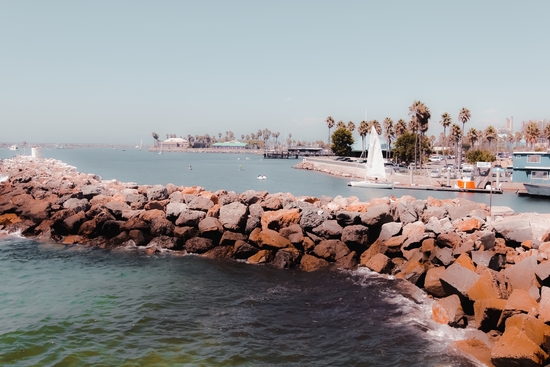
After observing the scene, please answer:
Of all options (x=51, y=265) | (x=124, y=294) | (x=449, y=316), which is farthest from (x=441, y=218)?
(x=51, y=265)

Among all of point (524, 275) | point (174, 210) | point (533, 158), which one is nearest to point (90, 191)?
point (174, 210)

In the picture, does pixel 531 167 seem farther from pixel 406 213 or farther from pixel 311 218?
pixel 311 218

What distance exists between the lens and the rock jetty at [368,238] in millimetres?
11789

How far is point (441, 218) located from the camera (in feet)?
67.6

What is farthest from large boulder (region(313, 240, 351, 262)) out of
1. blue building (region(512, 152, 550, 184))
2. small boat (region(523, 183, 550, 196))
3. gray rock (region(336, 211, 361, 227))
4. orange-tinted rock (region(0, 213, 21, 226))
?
blue building (region(512, 152, 550, 184))

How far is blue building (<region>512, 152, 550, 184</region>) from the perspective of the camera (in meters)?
60.1

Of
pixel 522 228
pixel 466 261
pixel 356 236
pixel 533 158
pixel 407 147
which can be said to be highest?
pixel 407 147

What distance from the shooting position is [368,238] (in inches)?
775

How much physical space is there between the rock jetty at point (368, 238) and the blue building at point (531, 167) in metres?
46.0

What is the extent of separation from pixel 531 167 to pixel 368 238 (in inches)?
2137

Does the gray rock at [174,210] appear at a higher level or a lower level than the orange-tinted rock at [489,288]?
higher

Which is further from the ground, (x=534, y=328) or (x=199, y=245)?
(x=534, y=328)

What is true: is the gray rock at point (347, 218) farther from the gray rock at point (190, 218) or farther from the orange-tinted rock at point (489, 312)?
the orange-tinted rock at point (489, 312)

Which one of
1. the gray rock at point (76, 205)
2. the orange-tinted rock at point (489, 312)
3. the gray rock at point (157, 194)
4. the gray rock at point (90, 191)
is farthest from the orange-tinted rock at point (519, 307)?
the gray rock at point (90, 191)
